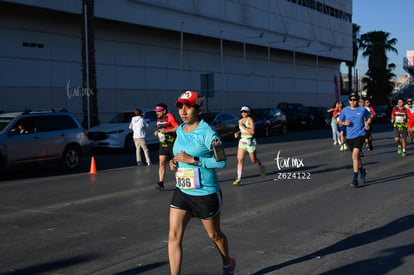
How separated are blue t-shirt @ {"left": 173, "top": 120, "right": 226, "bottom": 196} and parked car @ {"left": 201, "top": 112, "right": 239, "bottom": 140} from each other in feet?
68.4

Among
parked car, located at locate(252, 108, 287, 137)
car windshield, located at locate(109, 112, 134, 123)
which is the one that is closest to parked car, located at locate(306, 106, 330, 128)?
parked car, located at locate(252, 108, 287, 137)

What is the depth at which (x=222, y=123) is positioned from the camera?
86.7 feet

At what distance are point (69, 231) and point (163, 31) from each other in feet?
88.0

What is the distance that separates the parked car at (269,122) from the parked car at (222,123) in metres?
2.73

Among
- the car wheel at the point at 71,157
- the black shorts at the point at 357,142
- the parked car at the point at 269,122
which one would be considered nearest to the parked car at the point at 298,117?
the parked car at the point at 269,122

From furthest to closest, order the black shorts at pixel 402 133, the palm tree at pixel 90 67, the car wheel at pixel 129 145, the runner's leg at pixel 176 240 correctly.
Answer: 1. the palm tree at pixel 90 67
2. the car wheel at pixel 129 145
3. the black shorts at pixel 402 133
4. the runner's leg at pixel 176 240

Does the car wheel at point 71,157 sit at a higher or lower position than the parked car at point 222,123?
Answer: lower

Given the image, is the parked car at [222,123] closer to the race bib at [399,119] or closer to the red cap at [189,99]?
the race bib at [399,119]

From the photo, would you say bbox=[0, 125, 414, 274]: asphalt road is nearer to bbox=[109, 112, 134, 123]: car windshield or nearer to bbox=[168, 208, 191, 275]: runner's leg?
bbox=[168, 208, 191, 275]: runner's leg

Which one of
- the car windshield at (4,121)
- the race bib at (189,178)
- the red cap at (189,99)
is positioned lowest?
the race bib at (189,178)

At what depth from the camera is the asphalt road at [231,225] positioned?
18.1 feet

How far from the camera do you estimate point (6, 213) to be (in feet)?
27.9

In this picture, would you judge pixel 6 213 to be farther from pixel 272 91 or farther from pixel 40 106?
pixel 272 91

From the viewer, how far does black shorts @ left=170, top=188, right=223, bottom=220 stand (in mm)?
4543
